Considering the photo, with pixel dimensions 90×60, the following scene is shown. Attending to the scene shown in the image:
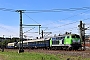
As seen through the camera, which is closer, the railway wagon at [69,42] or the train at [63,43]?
the railway wagon at [69,42]

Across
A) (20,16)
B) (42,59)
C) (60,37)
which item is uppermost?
(20,16)

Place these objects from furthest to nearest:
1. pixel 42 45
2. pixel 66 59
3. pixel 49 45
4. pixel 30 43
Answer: pixel 30 43
pixel 42 45
pixel 49 45
pixel 66 59

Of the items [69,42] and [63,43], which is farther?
[63,43]

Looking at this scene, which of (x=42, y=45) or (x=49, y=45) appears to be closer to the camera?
(x=49, y=45)

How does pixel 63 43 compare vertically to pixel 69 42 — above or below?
below

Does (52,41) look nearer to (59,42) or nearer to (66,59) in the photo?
(59,42)

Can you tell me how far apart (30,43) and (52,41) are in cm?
1698

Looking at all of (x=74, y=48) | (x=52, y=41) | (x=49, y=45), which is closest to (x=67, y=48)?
(x=74, y=48)

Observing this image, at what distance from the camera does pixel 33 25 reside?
172 ft

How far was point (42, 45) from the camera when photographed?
65.3 m

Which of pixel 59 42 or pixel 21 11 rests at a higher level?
pixel 21 11

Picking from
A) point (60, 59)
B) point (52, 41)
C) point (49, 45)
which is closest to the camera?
point (60, 59)

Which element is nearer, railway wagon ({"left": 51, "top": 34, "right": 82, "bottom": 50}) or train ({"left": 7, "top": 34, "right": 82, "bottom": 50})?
railway wagon ({"left": 51, "top": 34, "right": 82, "bottom": 50})

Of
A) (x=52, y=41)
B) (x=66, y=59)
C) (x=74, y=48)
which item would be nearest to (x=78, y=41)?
(x=74, y=48)
